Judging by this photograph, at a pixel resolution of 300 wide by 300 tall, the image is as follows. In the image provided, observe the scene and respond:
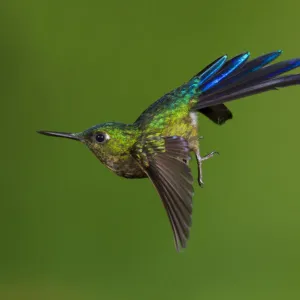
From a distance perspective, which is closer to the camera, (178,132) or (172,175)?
(172,175)

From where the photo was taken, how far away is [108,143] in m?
0.47

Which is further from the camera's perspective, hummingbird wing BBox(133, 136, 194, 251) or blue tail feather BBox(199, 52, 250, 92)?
blue tail feather BBox(199, 52, 250, 92)

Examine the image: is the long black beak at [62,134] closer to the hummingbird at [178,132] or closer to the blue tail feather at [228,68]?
the hummingbird at [178,132]

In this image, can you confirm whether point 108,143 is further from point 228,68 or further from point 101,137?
point 228,68

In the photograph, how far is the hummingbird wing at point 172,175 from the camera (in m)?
0.40

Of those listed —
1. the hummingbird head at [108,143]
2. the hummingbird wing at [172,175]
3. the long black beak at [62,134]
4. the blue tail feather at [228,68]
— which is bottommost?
the hummingbird wing at [172,175]

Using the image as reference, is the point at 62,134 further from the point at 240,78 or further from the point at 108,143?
the point at 240,78

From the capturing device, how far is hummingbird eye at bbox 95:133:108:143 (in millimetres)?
463

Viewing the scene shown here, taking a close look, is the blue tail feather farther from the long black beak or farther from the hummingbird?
the long black beak

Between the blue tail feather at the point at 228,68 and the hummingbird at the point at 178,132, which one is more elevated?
the blue tail feather at the point at 228,68

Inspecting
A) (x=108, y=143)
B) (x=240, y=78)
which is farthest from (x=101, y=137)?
(x=240, y=78)

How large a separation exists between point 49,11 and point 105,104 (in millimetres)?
338

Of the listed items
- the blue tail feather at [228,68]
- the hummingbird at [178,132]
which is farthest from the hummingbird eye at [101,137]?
the blue tail feather at [228,68]

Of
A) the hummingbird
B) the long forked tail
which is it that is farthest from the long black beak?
the long forked tail
